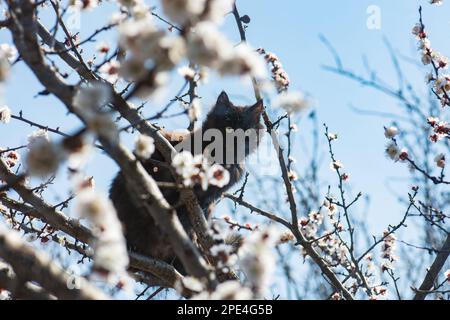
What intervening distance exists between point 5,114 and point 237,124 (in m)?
2.33

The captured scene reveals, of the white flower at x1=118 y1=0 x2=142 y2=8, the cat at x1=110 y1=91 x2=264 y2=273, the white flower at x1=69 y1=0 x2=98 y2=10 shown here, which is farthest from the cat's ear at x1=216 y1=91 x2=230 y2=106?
the white flower at x1=118 y1=0 x2=142 y2=8

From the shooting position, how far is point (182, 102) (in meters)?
4.68

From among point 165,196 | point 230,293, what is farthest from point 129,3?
point 165,196

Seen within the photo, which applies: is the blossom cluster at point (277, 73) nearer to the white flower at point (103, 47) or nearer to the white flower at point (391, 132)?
the white flower at point (391, 132)

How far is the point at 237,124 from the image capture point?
5406mm

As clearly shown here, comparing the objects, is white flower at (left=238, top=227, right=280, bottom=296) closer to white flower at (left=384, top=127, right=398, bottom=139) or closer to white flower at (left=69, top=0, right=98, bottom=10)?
white flower at (left=69, top=0, right=98, bottom=10)

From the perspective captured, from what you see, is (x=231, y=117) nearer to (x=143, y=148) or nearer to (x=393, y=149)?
(x=393, y=149)

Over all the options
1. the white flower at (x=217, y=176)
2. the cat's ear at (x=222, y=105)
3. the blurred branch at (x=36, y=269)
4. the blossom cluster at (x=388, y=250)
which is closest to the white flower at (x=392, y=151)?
the blossom cluster at (x=388, y=250)

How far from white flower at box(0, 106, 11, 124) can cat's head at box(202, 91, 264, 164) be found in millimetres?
1905

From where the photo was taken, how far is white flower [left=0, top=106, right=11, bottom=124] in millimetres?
3939

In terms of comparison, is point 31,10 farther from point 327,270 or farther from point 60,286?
point 327,270

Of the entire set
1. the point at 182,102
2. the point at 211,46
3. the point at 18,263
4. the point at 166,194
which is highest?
the point at 182,102

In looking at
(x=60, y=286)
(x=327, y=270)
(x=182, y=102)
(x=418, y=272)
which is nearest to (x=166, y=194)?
(x=182, y=102)
